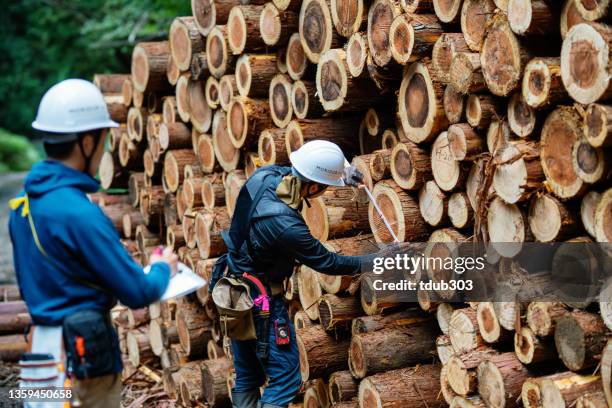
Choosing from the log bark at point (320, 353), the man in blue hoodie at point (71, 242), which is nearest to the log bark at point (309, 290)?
the log bark at point (320, 353)

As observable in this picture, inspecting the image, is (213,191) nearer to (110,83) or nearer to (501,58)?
(110,83)

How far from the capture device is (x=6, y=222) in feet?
42.9

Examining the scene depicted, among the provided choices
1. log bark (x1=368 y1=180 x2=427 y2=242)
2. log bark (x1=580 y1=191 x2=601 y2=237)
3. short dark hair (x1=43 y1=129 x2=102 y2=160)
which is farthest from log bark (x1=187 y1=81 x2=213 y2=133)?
log bark (x1=580 y1=191 x2=601 y2=237)

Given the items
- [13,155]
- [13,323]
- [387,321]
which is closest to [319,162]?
[387,321]

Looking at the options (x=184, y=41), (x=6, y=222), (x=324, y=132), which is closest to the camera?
(x=324, y=132)

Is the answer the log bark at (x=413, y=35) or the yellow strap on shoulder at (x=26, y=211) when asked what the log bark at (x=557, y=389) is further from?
the yellow strap on shoulder at (x=26, y=211)

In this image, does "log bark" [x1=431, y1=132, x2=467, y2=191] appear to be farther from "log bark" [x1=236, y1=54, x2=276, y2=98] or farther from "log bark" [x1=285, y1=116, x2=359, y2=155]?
"log bark" [x1=236, y1=54, x2=276, y2=98]

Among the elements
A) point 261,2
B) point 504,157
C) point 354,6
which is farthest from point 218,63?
point 504,157

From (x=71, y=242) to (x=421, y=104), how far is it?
231 centimetres

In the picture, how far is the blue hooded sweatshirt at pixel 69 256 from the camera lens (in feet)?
11.1

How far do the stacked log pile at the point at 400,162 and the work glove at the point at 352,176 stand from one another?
0.17m

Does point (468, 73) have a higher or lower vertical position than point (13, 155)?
higher

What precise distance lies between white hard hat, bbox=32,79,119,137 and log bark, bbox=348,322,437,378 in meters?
2.33

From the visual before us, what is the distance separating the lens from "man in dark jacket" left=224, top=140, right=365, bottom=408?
4699mm
